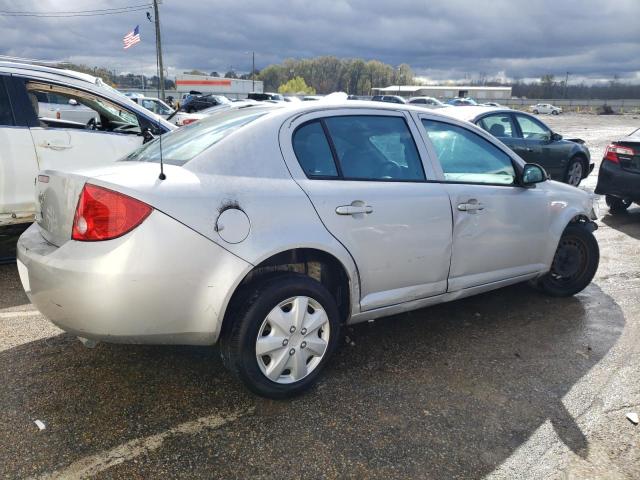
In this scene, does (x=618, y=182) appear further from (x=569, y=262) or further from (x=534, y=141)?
(x=569, y=262)

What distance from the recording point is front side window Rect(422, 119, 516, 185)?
11.6ft

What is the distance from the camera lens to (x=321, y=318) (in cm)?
287

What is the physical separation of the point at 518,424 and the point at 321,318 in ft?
3.85

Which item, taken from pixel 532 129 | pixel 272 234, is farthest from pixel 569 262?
pixel 532 129

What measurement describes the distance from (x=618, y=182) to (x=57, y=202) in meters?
7.63

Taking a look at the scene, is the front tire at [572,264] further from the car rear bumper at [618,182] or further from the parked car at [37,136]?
the parked car at [37,136]

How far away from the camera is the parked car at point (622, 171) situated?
7480 mm

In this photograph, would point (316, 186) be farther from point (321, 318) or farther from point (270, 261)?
point (321, 318)

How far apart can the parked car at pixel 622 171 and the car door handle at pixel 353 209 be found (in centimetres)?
617

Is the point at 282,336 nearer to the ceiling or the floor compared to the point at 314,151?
nearer to the floor

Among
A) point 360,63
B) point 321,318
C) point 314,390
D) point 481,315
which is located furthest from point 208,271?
point 360,63

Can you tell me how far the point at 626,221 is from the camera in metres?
7.92

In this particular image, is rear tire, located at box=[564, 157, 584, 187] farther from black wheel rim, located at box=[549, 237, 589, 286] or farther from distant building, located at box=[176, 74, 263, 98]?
distant building, located at box=[176, 74, 263, 98]

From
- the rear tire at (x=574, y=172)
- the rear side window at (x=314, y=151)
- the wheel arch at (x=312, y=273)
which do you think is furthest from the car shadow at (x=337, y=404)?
the rear tire at (x=574, y=172)
